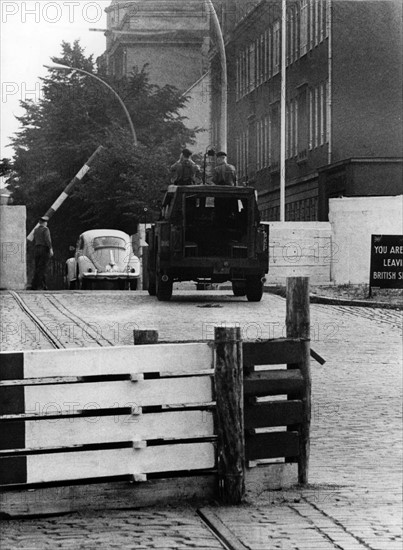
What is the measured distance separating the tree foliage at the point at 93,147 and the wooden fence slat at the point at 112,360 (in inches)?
23.2

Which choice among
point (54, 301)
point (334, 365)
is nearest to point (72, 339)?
point (54, 301)

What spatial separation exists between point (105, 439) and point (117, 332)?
400 mm

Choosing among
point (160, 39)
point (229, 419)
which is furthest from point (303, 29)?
point (229, 419)

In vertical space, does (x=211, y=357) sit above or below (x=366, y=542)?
above

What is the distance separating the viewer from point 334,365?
7.39 meters

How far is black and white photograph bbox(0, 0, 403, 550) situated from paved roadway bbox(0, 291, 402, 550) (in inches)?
0.7

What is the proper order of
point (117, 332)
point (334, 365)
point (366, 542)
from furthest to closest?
point (334, 365)
point (117, 332)
point (366, 542)

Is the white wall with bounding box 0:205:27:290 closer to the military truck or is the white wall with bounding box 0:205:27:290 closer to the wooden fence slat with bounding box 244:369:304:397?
the military truck

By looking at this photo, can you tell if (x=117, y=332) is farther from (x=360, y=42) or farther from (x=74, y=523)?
(x=360, y=42)

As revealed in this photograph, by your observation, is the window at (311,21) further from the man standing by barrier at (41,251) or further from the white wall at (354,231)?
the man standing by barrier at (41,251)

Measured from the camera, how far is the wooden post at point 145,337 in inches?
250

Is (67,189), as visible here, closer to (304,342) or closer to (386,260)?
(386,260)

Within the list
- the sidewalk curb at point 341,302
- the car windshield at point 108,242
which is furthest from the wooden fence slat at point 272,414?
the car windshield at point 108,242

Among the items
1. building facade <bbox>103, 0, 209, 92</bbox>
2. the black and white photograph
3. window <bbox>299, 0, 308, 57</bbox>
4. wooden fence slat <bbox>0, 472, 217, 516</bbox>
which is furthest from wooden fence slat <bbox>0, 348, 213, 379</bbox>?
window <bbox>299, 0, 308, 57</bbox>
